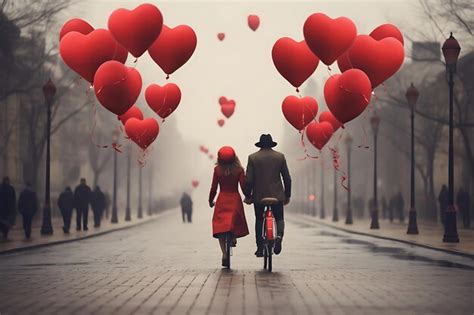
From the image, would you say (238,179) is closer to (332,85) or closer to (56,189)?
(332,85)

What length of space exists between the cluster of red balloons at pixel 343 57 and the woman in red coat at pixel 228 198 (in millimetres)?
3029

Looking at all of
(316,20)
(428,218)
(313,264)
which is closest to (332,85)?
(316,20)

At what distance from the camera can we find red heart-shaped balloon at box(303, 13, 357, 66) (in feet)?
57.9

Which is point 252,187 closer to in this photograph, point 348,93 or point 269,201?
point 269,201

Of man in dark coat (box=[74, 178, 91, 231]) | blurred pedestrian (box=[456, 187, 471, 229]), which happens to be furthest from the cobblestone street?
blurred pedestrian (box=[456, 187, 471, 229])

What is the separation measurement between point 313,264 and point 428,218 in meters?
38.1

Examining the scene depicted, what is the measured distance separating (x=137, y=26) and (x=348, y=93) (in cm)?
407

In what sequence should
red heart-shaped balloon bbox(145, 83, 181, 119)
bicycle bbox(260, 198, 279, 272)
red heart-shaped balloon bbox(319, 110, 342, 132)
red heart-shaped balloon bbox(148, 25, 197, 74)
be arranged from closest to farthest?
1. bicycle bbox(260, 198, 279, 272)
2. red heart-shaped balloon bbox(148, 25, 197, 74)
3. red heart-shaped balloon bbox(145, 83, 181, 119)
4. red heart-shaped balloon bbox(319, 110, 342, 132)

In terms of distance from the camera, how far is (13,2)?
3562 centimetres

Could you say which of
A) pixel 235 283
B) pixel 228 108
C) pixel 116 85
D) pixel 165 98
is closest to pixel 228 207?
pixel 235 283

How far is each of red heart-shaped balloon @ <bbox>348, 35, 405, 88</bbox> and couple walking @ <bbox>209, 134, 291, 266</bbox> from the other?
3.04 meters

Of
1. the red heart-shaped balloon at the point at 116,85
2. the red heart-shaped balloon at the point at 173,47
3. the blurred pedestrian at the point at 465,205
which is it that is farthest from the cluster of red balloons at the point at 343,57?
the blurred pedestrian at the point at 465,205

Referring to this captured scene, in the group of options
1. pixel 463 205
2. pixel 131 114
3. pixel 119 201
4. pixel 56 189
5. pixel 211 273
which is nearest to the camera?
pixel 211 273

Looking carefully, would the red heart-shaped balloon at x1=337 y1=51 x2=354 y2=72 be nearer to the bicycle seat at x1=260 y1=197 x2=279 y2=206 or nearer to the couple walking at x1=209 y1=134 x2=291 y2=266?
the couple walking at x1=209 y1=134 x2=291 y2=266
